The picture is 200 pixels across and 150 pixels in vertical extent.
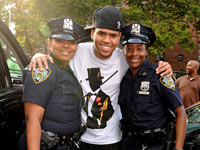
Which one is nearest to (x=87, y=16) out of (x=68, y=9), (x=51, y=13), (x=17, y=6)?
(x=68, y=9)

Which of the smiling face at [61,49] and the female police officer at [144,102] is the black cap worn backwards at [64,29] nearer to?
the smiling face at [61,49]

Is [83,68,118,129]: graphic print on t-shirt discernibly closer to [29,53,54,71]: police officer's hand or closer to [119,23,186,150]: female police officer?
[119,23,186,150]: female police officer

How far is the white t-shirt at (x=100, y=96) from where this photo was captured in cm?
230

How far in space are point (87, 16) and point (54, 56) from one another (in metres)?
14.7

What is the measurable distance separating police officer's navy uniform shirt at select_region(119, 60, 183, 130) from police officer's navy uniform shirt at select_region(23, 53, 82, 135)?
0.54 meters

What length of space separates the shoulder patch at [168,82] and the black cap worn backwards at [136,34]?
418 millimetres

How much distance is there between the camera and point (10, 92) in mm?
2123

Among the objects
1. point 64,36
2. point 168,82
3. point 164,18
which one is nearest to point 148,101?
point 168,82

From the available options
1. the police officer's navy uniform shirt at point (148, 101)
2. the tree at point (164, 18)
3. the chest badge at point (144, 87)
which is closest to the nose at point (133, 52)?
the police officer's navy uniform shirt at point (148, 101)

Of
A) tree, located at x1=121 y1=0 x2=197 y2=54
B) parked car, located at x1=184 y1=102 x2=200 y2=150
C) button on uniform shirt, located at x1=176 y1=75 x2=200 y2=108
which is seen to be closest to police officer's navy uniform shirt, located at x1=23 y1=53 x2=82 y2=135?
parked car, located at x1=184 y1=102 x2=200 y2=150

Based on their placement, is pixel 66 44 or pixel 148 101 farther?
pixel 148 101

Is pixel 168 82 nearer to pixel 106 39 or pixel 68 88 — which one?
pixel 106 39

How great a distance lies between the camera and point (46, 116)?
181 cm

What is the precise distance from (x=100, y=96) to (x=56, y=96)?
61 centimetres
